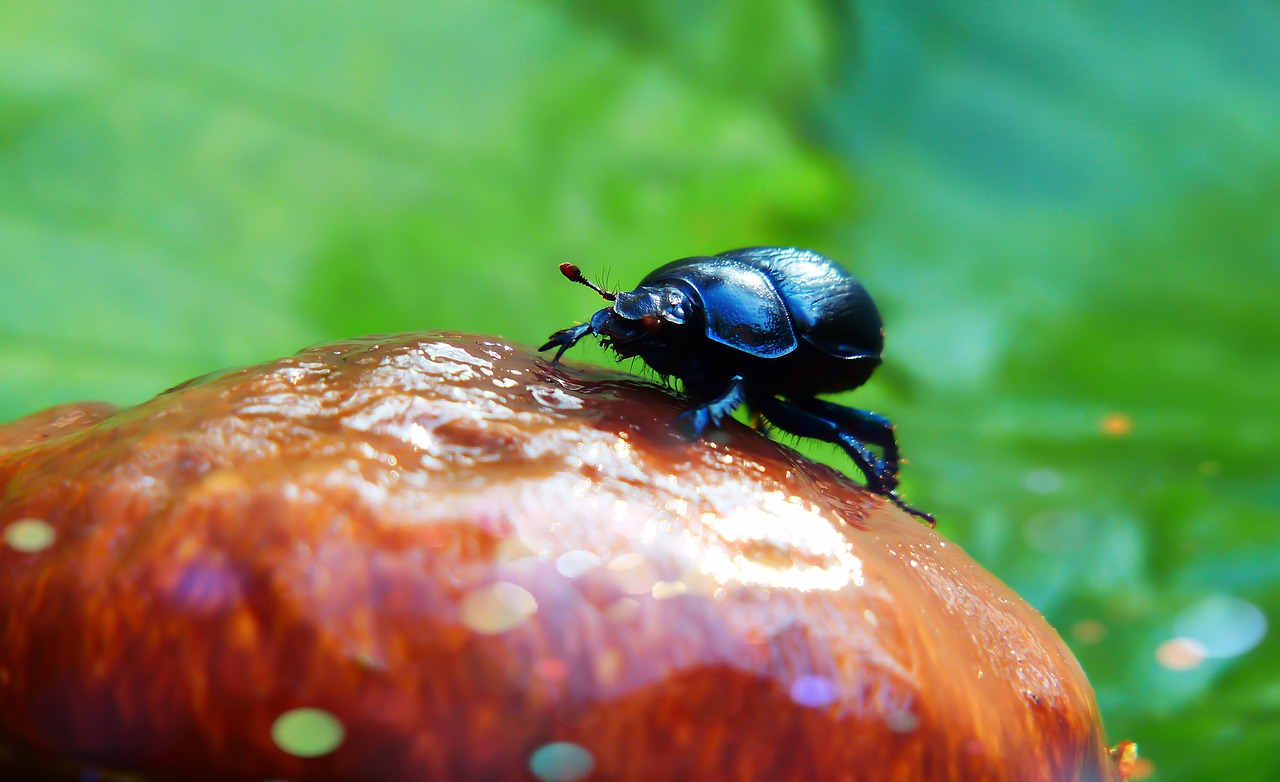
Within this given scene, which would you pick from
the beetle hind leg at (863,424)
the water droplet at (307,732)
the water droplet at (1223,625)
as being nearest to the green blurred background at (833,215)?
the water droplet at (1223,625)

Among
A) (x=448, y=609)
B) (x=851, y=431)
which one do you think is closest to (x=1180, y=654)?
(x=851, y=431)

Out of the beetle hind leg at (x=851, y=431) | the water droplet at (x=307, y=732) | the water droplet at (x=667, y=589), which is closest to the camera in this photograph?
the water droplet at (x=307, y=732)

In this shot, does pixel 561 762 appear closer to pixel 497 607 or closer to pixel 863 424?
pixel 497 607

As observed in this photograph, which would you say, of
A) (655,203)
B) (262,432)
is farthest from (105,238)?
(262,432)

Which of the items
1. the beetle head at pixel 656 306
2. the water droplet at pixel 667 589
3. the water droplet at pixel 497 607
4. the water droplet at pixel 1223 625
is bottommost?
the water droplet at pixel 497 607

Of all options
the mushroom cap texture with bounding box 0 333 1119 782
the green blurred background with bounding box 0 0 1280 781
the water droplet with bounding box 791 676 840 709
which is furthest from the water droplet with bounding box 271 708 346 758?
the green blurred background with bounding box 0 0 1280 781

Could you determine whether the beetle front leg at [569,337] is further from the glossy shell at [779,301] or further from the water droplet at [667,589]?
the water droplet at [667,589]

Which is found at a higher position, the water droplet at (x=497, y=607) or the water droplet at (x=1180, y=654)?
the water droplet at (x=1180, y=654)

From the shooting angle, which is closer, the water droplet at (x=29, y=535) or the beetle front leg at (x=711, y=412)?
the water droplet at (x=29, y=535)
